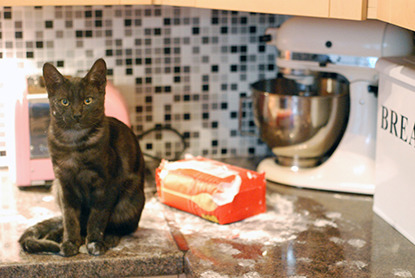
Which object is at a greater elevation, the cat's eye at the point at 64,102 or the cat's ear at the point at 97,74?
the cat's ear at the point at 97,74

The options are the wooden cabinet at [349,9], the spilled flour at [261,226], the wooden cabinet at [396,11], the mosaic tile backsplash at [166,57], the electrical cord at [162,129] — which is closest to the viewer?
the wooden cabinet at [396,11]

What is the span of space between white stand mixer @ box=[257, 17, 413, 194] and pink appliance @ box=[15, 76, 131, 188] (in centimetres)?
43

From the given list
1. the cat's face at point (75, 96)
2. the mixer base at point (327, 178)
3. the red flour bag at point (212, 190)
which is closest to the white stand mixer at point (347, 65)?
the mixer base at point (327, 178)

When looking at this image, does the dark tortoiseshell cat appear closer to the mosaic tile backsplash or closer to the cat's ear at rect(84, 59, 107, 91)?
the cat's ear at rect(84, 59, 107, 91)

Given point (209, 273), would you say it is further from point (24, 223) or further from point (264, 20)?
point (264, 20)

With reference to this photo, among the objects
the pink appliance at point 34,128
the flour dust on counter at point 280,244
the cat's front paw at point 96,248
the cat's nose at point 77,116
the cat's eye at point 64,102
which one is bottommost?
the flour dust on counter at point 280,244

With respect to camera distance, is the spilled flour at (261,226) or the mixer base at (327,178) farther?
the mixer base at (327,178)

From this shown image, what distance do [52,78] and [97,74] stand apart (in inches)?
3.3

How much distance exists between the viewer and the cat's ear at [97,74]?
4.07ft

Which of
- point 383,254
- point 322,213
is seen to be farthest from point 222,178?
point 383,254

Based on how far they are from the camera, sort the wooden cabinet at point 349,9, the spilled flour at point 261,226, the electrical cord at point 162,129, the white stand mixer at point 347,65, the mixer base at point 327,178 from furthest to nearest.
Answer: the electrical cord at point 162,129, the mixer base at point 327,178, the white stand mixer at point 347,65, the spilled flour at point 261,226, the wooden cabinet at point 349,9

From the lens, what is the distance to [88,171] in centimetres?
127

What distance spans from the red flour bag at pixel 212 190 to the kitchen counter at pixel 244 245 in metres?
0.02

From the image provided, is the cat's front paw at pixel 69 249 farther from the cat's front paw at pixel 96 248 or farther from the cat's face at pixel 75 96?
the cat's face at pixel 75 96
